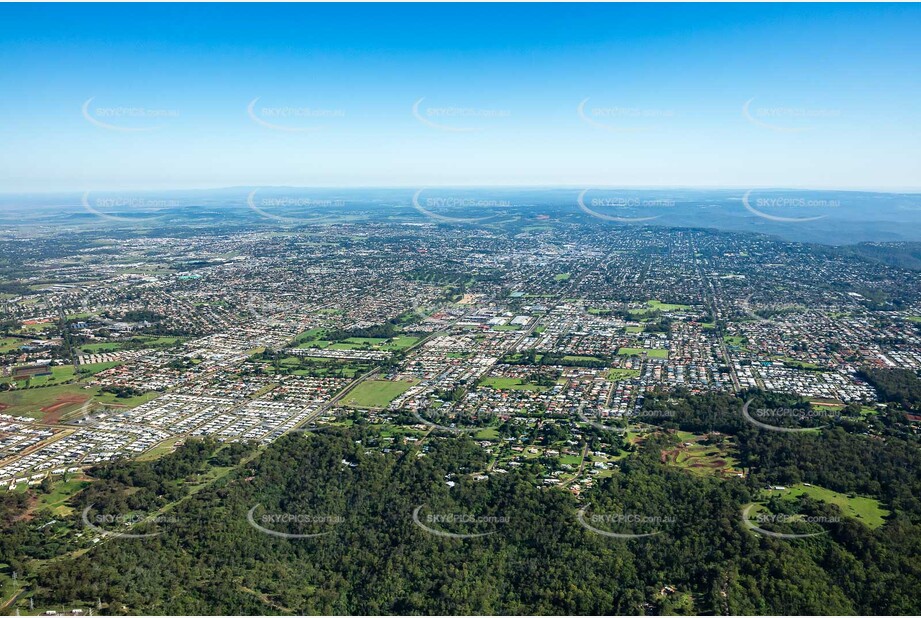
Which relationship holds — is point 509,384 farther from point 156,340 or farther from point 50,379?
point 156,340

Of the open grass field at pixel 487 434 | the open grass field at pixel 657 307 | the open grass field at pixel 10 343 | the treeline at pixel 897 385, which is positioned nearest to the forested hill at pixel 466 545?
the open grass field at pixel 487 434

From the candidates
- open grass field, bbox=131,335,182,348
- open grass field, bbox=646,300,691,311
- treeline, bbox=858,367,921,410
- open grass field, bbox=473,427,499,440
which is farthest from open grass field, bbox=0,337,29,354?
treeline, bbox=858,367,921,410

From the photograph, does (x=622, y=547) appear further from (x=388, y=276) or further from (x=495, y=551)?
(x=388, y=276)

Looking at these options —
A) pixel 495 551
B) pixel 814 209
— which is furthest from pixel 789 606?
pixel 814 209

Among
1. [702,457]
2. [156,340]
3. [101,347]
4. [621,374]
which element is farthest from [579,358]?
[101,347]

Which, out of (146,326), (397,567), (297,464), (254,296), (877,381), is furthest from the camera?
(254,296)

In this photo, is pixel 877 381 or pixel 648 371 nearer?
pixel 877 381
